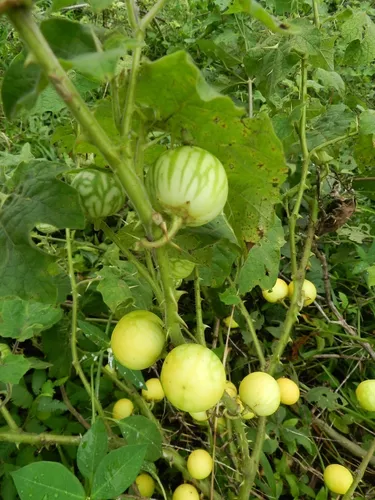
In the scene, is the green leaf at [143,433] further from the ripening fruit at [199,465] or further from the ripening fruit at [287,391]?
the ripening fruit at [287,391]

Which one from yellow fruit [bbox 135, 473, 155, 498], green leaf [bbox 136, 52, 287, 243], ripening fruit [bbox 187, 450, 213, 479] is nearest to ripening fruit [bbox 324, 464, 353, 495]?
ripening fruit [bbox 187, 450, 213, 479]

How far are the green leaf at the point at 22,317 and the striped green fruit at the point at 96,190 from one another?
1.15ft

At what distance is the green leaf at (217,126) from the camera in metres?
0.56

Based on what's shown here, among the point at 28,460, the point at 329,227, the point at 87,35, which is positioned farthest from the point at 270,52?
the point at 28,460

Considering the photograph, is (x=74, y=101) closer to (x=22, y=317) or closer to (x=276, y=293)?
(x=22, y=317)

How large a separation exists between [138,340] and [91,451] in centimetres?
24

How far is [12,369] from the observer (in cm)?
92

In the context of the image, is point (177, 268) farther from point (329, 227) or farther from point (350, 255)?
point (350, 255)

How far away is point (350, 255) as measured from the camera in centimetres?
171

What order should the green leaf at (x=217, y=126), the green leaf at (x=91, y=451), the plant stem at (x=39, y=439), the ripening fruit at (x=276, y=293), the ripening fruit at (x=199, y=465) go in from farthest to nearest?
1. the ripening fruit at (x=276, y=293)
2. the ripening fruit at (x=199, y=465)
3. the plant stem at (x=39, y=439)
4. the green leaf at (x=91, y=451)
5. the green leaf at (x=217, y=126)

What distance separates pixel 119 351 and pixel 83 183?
12.1 inches

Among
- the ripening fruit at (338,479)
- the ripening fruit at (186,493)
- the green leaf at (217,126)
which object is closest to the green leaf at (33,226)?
the green leaf at (217,126)

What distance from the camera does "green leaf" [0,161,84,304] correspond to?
0.68 meters

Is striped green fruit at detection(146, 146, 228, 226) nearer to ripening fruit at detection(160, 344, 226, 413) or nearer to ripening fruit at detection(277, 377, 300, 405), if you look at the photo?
ripening fruit at detection(160, 344, 226, 413)
